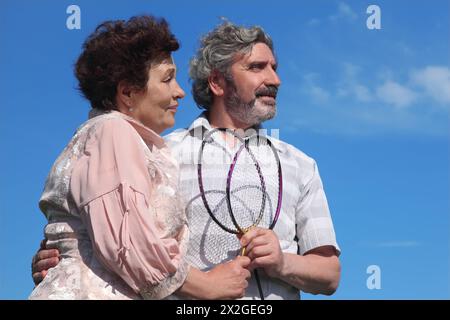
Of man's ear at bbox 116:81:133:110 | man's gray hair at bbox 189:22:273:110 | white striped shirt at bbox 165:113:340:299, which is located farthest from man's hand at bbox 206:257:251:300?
man's gray hair at bbox 189:22:273:110

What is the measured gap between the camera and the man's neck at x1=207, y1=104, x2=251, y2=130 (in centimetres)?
577

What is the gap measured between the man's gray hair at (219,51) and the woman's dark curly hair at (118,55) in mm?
1421

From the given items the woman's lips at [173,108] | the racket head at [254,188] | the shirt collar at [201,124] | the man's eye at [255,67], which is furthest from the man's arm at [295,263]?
the man's eye at [255,67]

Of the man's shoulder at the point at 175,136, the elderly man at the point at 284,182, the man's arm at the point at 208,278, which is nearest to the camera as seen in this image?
the man's arm at the point at 208,278

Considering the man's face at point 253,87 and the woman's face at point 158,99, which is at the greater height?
the man's face at point 253,87

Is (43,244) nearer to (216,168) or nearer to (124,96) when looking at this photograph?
(124,96)

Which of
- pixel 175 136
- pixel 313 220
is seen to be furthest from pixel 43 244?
pixel 313 220

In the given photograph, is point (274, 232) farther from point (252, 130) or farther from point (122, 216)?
point (122, 216)

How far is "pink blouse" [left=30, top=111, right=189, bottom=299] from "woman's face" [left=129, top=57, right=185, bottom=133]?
189mm

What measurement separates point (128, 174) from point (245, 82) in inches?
83.8

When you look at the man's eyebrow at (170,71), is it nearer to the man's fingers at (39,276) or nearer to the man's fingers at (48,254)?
the man's fingers at (48,254)

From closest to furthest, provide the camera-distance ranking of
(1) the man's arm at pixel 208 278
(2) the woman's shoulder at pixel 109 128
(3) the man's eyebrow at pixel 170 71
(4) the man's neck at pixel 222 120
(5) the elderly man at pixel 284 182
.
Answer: (2) the woman's shoulder at pixel 109 128 → (1) the man's arm at pixel 208 278 → (3) the man's eyebrow at pixel 170 71 → (5) the elderly man at pixel 284 182 → (4) the man's neck at pixel 222 120

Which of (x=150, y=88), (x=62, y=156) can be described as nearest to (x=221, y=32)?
(x=150, y=88)

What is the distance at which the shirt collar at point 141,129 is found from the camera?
4.22m
